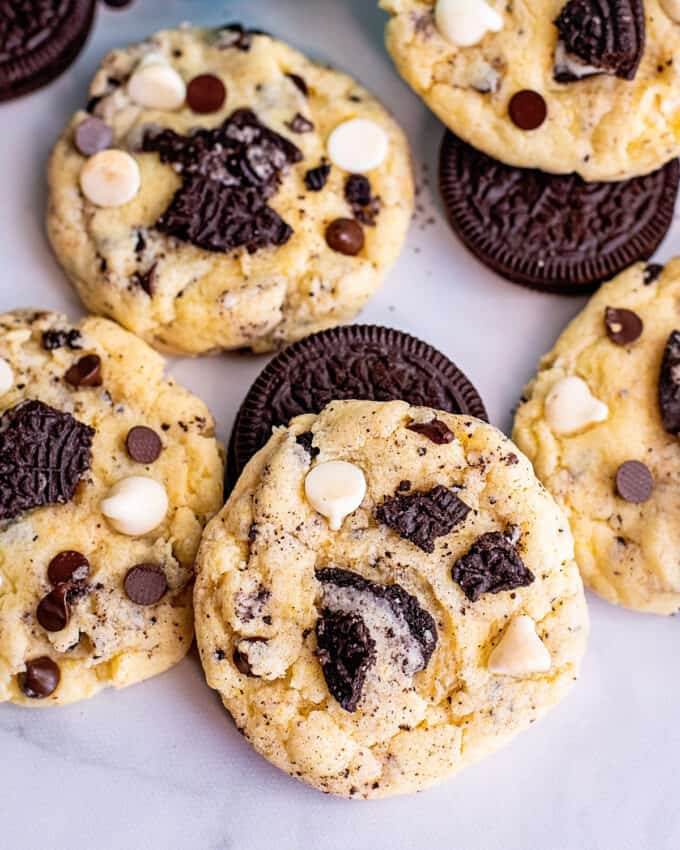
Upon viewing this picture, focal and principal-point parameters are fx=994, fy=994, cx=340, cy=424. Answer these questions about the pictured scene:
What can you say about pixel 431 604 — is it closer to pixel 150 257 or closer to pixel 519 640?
pixel 519 640

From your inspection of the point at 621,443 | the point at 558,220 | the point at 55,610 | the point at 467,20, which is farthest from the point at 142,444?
the point at 467,20

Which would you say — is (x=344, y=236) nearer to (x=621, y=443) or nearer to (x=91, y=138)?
(x=91, y=138)

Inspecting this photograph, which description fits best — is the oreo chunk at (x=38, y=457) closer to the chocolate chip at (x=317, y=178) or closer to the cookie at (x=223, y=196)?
the cookie at (x=223, y=196)

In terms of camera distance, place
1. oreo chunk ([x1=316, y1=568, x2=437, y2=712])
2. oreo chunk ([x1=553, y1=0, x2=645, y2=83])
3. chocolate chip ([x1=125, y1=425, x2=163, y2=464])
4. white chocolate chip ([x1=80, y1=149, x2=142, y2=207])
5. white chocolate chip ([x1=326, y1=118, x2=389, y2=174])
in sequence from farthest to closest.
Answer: white chocolate chip ([x1=326, y1=118, x2=389, y2=174]), white chocolate chip ([x1=80, y1=149, x2=142, y2=207]), oreo chunk ([x1=553, y1=0, x2=645, y2=83]), chocolate chip ([x1=125, y1=425, x2=163, y2=464]), oreo chunk ([x1=316, y1=568, x2=437, y2=712])

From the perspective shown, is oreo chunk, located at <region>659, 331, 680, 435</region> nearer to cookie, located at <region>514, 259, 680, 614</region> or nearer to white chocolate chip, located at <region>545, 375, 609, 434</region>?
cookie, located at <region>514, 259, 680, 614</region>

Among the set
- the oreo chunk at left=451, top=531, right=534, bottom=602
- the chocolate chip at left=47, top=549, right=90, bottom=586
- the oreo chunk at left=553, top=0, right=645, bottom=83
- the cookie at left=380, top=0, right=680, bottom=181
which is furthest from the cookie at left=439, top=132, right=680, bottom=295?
the chocolate chip at left=47, top=549, right=90, bottom=586
